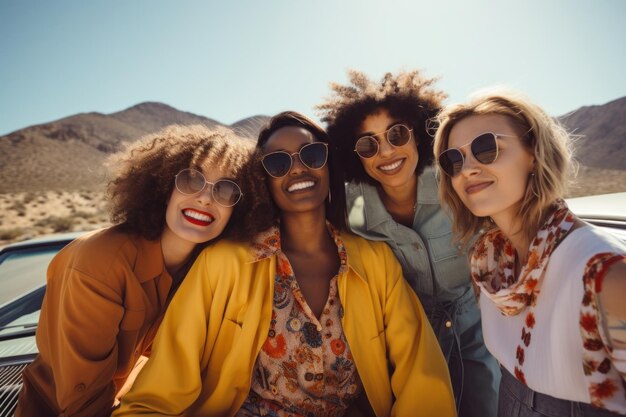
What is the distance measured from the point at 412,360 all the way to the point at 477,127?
4.40 ft

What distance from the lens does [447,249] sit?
8.37ft

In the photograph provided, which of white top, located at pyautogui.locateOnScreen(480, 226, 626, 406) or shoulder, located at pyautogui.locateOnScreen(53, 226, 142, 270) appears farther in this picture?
shoulder, located at pyautogui.locateOnScreen(53, 226, 142, 270)

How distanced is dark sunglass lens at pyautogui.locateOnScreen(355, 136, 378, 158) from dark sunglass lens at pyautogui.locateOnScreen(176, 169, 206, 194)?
3.99 feet

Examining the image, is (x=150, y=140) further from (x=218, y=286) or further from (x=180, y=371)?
(x=180, y=371)

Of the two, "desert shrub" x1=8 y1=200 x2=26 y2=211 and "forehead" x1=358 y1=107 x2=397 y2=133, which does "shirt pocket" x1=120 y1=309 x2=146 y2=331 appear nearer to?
"forehead" x1=358 y1=107 x2=397 y2=133

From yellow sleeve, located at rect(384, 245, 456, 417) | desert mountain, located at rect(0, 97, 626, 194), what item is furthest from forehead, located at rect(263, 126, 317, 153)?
desert mountain, located at rect(0, 97, 626, 194)

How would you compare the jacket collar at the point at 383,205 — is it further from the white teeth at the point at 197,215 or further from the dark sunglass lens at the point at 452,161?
the white teeth at the point at 197,215

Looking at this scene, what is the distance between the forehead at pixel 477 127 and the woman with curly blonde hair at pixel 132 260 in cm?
127

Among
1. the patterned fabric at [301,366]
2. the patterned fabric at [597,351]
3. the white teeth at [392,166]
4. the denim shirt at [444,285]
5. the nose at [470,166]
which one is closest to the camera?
the patterned fabric at [597,351]

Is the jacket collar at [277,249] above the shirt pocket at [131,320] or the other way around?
above

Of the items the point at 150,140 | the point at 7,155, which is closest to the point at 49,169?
the point at 7,155

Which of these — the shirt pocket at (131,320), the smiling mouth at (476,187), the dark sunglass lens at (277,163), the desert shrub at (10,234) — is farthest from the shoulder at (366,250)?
the desert shrub at (10,234)

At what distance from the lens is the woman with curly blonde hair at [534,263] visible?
48.3 inches

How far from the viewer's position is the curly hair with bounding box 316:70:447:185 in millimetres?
2850
